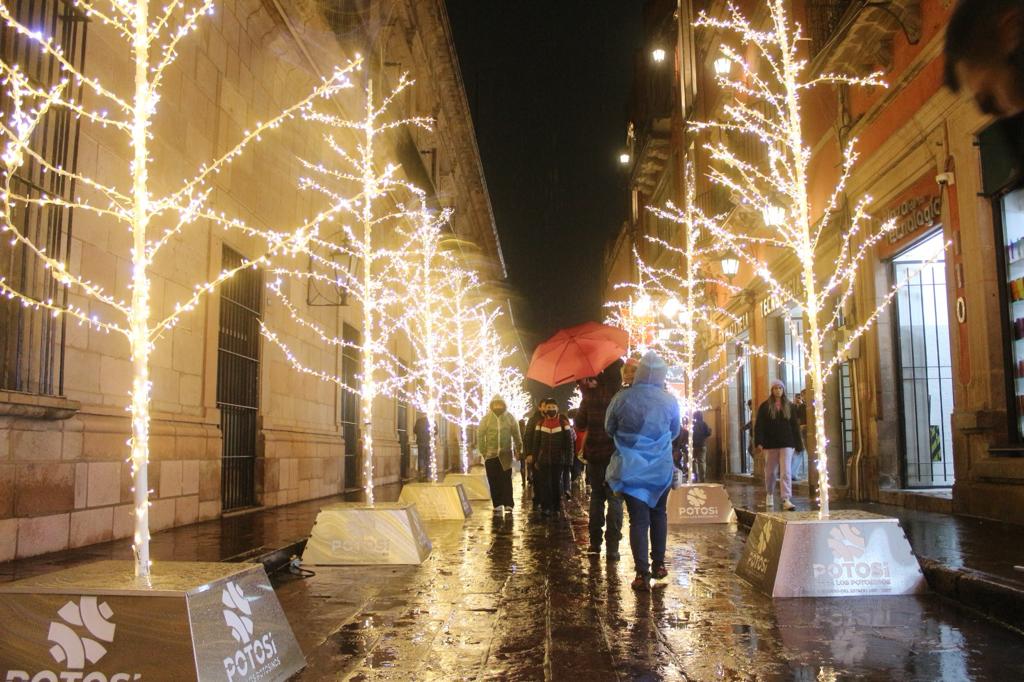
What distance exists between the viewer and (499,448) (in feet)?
49.0

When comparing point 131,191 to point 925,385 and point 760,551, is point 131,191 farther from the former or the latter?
point 925,385

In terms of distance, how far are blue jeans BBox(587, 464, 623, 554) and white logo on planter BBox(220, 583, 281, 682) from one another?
17.0ft

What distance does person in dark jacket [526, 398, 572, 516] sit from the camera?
47.1 ft

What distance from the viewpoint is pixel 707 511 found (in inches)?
491

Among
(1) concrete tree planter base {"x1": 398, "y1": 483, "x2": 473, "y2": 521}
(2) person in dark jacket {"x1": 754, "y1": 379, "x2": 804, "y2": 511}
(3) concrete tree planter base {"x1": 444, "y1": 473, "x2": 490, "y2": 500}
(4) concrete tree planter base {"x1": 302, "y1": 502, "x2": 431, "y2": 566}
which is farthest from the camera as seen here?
(3) concrete tree planter base {"x1": 444, "y1": 473, "x2": 490, "y2": 500}

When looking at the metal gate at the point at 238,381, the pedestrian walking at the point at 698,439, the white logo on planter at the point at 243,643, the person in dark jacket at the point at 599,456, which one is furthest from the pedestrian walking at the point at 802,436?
the white logo on planter at the point at 243,643

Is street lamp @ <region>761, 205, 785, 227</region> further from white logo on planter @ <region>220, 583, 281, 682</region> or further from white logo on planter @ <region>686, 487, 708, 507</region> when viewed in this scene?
white logo on planter @ <region>220, 583, 281, 682</region>

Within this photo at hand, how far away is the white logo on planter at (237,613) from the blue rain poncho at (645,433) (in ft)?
13.3

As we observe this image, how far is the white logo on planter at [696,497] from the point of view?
12.4m

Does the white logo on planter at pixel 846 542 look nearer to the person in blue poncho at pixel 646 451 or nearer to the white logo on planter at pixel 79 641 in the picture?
the person in blue poncho at pixel 646 451

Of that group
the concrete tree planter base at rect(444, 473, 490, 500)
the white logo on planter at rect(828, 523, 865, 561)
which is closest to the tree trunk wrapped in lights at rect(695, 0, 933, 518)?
the white logo on planter at rect(828, 523, 865, 561)

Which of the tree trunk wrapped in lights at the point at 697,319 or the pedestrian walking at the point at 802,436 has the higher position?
the tree trunk wrapped in lights at the point at 697,319

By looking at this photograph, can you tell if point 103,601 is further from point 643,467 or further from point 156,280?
point 156,280

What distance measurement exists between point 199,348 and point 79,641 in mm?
9007
